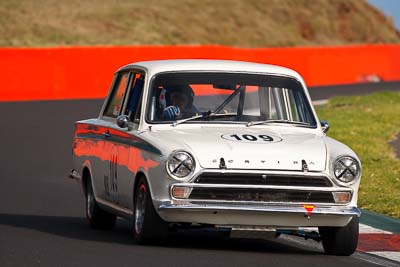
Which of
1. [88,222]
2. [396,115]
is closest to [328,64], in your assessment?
[396,115]

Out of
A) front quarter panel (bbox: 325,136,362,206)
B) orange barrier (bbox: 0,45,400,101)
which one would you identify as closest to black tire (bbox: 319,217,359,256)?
front quarter panel (bbox: 325,136,362,206)

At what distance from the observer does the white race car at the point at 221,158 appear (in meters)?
10.1

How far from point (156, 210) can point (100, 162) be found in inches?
75.6

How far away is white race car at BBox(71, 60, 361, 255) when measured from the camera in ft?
33.1

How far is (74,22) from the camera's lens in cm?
5700

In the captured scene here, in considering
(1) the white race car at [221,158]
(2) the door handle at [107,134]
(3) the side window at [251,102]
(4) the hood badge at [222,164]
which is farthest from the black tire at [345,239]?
(2) the door handle at [107,134]

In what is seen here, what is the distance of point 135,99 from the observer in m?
11.7

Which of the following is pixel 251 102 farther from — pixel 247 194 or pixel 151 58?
pixel 151 58

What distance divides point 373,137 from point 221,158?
557 inches

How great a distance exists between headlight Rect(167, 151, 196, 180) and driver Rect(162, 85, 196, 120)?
3.75 ft

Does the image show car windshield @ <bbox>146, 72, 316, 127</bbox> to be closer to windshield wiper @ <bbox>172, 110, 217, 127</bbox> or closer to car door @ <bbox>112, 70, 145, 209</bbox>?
windshield wiper @ <bbox>172, 110, 217, 127</bbox>

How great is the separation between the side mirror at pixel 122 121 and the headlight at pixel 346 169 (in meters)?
1.95

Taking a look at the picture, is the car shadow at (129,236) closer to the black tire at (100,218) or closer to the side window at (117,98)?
the black tire at (100,218)

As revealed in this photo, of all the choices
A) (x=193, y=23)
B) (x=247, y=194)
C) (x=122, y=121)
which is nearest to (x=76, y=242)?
(x=122, y=121)
